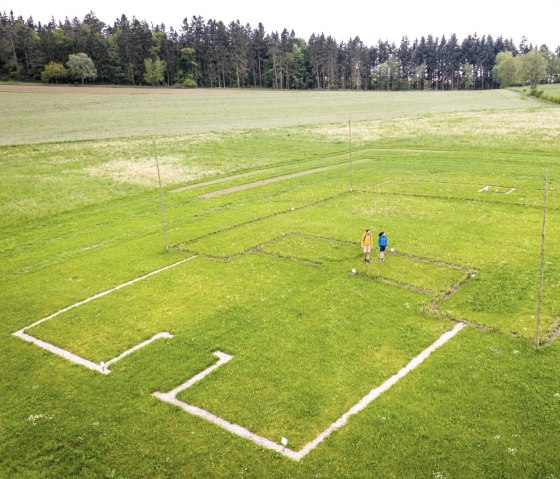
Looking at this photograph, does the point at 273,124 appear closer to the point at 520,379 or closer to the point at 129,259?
the point at 129,259

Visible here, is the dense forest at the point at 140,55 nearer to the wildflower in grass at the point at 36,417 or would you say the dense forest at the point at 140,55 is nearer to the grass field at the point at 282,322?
the grass field at the point at 282,322

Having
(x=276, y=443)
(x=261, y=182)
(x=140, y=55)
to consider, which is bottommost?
(x=276, y=443)

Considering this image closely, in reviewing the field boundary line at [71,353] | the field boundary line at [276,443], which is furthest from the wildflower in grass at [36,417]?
the field boundary line at [276,443]

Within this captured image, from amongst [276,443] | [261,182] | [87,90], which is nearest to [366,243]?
[276,443]

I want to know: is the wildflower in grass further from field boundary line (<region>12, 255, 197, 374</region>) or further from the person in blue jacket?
the person in blue jacket

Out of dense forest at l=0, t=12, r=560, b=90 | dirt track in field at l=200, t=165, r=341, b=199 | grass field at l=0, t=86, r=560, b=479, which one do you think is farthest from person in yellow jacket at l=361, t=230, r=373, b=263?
dense forest at l=0, t=12, r=560, b=90

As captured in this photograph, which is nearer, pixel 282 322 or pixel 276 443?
pixel 276 443

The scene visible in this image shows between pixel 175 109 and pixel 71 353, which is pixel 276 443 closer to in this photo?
pixel 71 353
